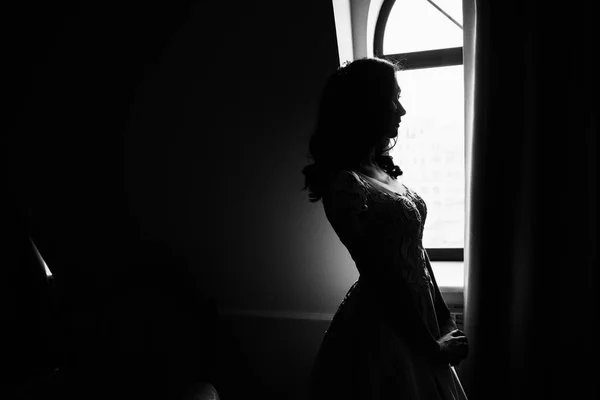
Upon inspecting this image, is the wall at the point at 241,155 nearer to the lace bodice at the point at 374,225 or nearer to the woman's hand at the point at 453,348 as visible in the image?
the lace bodice at the point at 374,225

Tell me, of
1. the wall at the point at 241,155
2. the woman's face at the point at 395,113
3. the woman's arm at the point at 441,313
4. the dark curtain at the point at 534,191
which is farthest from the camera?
the wall at the point at 241,155

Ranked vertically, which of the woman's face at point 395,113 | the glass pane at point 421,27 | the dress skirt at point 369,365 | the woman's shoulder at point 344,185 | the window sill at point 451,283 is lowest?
the window sill at point 451,283

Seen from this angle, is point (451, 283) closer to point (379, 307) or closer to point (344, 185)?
point (379, 307)

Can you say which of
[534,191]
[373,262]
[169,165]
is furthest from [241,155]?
[534,191]

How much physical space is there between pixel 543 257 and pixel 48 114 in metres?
1.92

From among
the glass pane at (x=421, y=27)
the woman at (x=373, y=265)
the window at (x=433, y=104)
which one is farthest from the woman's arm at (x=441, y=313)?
the glass pane at (x=421, y=27)

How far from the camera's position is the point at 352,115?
1.00 metres

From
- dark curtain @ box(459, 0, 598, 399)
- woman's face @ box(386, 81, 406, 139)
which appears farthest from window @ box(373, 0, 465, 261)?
woman's face @ box(386, 81, 406, 139)

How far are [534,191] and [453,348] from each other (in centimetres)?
62

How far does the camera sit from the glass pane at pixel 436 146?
1.88 meters

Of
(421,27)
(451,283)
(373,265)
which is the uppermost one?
(421,27)

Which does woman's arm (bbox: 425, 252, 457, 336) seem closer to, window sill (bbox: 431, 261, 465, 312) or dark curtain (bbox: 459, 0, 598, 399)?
dark curtain (bbox: 459, 0, 598, 399)

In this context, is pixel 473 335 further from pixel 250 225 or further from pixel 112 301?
pixel 112 301

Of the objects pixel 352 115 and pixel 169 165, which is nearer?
pixel 352 115
